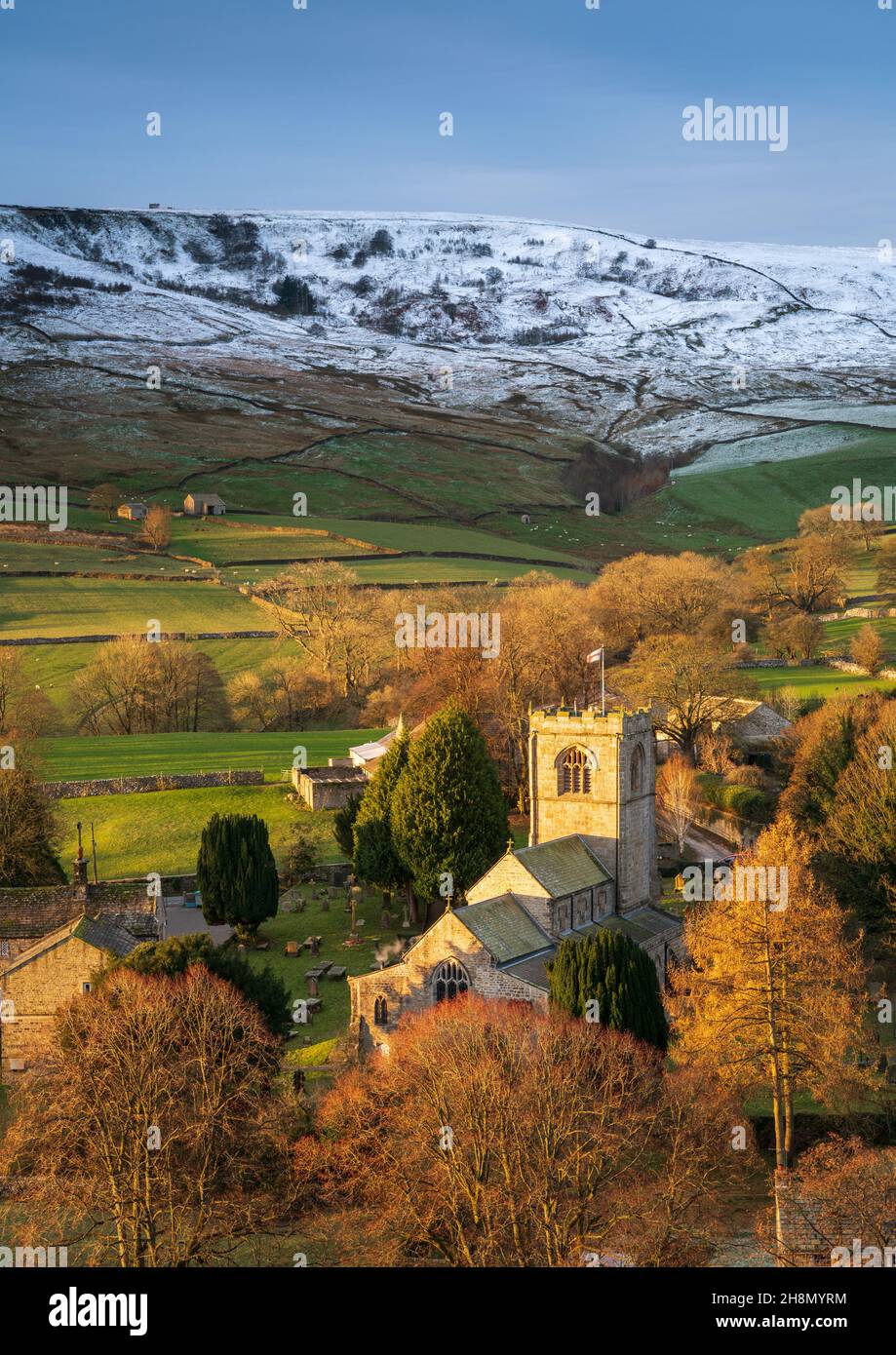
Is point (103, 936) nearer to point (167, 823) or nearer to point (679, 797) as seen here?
point (167, 823)

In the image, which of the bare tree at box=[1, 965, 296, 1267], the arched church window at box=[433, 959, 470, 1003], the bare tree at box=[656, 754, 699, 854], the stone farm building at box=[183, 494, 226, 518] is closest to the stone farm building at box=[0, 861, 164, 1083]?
the bare tree at box=[1, 965, 296, 1267]

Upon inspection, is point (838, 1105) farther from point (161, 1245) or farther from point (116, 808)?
point (116, 808)

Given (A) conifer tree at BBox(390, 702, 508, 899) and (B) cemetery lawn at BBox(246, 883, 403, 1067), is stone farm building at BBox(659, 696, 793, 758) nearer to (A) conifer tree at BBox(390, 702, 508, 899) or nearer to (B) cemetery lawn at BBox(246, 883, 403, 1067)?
(A) conifer tree at BBox(390, 702, 508, 899)

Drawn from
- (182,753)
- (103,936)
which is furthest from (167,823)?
(103,936)

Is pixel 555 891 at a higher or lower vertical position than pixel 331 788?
higher
